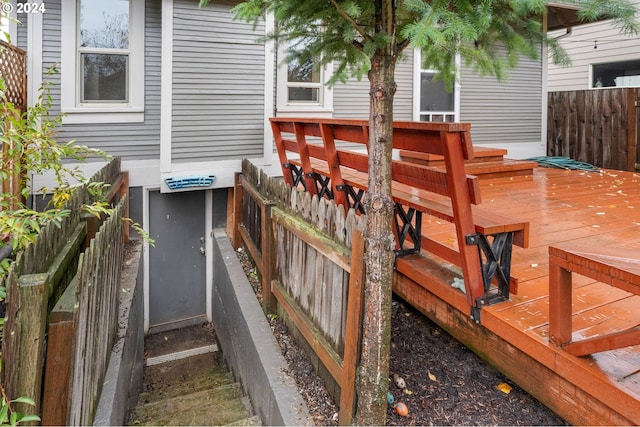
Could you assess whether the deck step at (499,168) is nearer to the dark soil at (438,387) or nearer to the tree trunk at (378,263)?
the dark soil at (438,387)

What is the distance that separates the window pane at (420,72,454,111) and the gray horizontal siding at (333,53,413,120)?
337mm

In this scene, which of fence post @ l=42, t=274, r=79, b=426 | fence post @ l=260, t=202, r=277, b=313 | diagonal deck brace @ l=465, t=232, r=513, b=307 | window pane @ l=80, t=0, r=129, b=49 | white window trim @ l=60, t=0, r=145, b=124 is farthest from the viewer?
window pane @ l=80, t=0, r=129, b=49

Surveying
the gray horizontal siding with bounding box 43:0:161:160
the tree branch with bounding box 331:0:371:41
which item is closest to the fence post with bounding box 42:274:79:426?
the tree branch with bounding box 331:0:371:41

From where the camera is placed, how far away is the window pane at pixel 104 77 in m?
6.00

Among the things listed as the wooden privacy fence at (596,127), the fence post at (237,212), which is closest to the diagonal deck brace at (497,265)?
the fence post at (237,212)

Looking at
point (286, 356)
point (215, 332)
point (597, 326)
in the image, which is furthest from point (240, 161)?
point (597, 326)

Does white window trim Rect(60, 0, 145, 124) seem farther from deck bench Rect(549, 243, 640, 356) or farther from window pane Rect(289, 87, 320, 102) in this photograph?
deck bench Rect(549, 243, 640, 356)

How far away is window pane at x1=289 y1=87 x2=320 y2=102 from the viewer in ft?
23.2

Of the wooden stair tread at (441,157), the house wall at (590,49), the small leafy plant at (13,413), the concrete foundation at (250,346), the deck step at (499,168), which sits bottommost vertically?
the concrete foundation at (250,346)

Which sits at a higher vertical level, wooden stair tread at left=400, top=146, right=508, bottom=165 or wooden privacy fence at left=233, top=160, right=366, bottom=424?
wooden stair tread at left=400, top=146, right=508, bottom=165

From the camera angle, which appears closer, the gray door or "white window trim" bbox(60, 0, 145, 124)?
"white window trim" bbox(60, 0, 145, 124)

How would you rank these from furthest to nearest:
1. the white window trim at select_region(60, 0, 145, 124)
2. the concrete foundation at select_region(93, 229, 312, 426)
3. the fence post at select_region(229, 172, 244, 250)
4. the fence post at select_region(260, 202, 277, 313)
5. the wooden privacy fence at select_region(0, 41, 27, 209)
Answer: the fence post at select_region(229, 172, 244, 250), the white window trim at select_region(60, 0, 145, 124), the wooden privacy fence at select_region(0, 41, 27, 209), the fence post at select_region(260, 202, 277, 313), the concrete foundation at select_region(93, 229, 312, 426)

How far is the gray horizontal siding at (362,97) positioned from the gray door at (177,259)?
2792mm

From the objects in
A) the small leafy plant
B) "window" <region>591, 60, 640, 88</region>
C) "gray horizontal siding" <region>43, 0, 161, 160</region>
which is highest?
"window" <region>591, 60, 640, 88</region>
